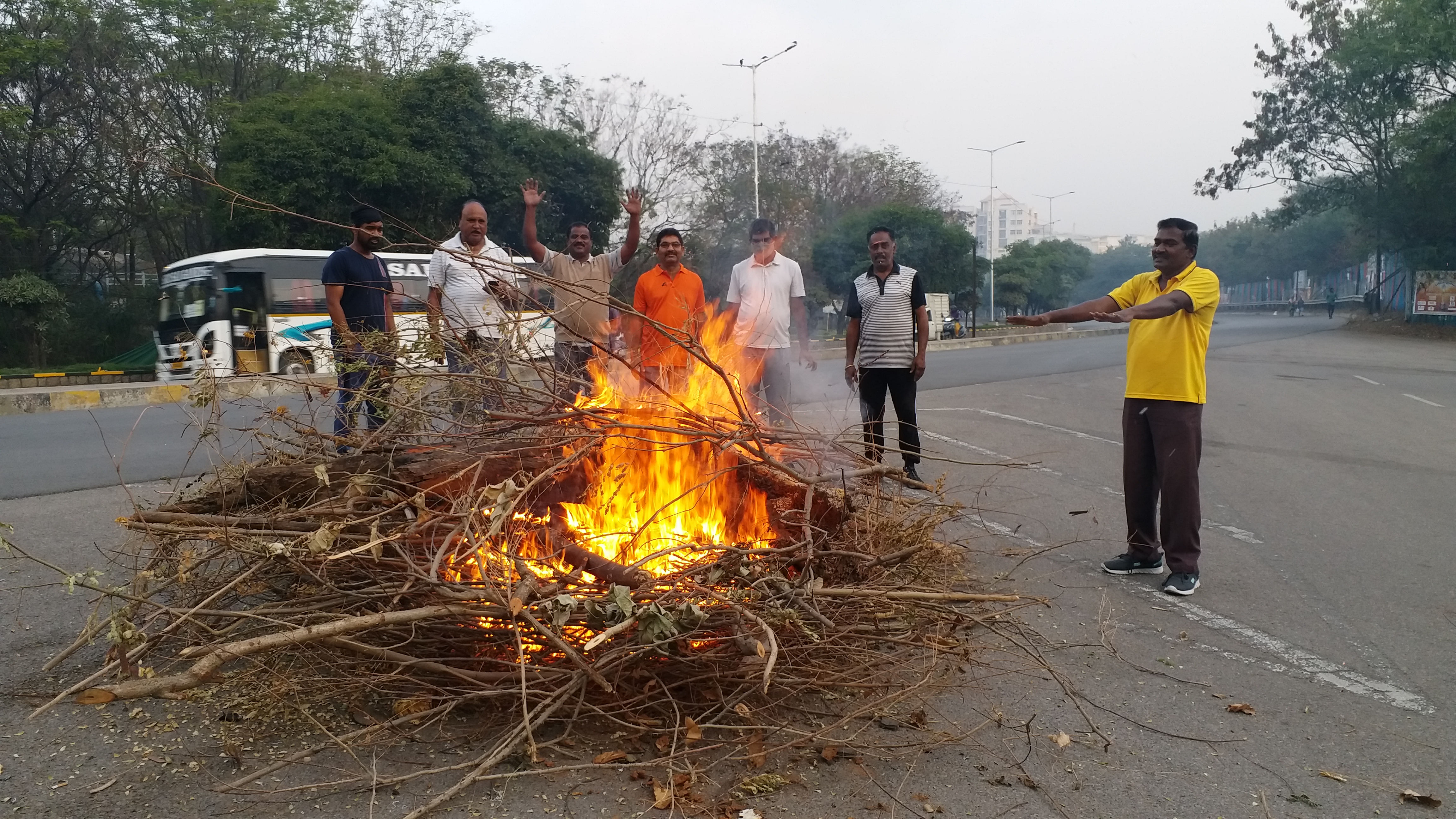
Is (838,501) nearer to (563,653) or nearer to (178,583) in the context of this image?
(563,653)

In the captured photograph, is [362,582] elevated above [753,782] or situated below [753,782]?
above

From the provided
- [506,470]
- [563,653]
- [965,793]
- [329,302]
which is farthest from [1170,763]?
[329,302]

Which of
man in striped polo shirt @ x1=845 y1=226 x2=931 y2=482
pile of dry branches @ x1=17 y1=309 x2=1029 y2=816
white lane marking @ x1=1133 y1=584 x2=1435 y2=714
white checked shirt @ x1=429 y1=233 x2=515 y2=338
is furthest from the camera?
man in striped polo shirt @ x1=845 y1=226 x2=931 y2=482

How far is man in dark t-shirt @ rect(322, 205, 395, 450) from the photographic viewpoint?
438cm

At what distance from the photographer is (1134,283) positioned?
5.16 meters

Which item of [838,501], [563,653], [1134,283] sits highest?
[1134,283]

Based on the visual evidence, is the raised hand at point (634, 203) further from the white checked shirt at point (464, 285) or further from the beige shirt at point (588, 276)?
the white checked shirt at point (464, 285)

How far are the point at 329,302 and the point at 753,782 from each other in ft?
13.2

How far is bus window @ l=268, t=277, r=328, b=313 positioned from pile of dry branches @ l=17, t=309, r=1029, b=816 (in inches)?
653

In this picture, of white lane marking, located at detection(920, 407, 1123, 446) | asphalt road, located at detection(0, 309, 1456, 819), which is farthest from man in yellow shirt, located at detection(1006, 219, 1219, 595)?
white lane marking, located at detection(920, 407, 1123, 446)

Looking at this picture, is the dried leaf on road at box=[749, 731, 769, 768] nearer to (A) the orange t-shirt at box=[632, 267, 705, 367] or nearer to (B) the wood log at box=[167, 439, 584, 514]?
(B) the wood log at box=[167, 439, 584, 514]

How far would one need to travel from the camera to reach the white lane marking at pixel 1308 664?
3617 millimetres

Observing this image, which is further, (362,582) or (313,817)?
(362,582)

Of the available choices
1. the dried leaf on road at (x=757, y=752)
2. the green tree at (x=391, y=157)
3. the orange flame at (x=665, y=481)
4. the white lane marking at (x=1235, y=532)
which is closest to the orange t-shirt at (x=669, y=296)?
the orange flame at (x=665, y=481)
